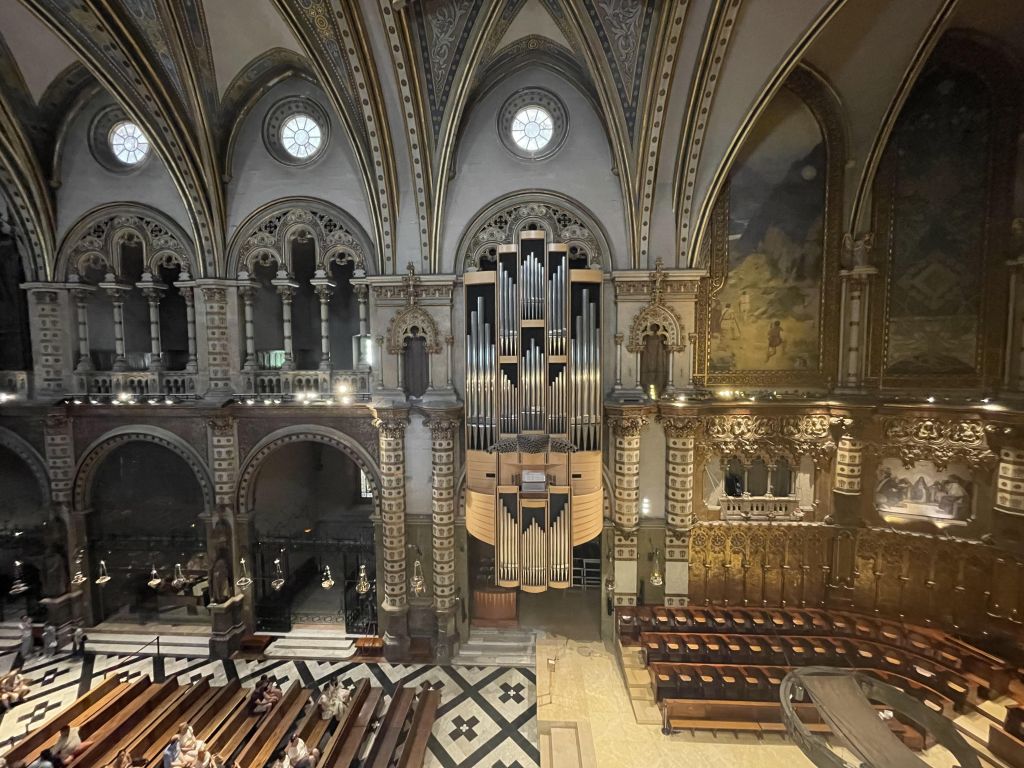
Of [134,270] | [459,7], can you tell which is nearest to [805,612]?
[459,7]

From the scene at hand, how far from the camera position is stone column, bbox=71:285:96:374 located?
42.5ft

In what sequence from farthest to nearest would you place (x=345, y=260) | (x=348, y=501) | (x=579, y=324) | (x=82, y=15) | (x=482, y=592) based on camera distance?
(x=348, y=501) < (x=482, y=592) < (x=345, y=260) < (x=579, y=324) < (x=82, y=15)

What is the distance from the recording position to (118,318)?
1323 centimetres

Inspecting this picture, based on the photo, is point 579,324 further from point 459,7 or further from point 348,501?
point 348,501

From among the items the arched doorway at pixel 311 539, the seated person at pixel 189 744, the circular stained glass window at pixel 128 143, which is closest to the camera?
the seated person at pixel 189 744

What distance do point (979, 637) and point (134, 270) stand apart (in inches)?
1001

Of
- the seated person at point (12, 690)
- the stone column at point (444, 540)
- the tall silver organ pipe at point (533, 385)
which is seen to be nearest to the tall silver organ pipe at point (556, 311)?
the tall silver organ pipe at point (533, 385)

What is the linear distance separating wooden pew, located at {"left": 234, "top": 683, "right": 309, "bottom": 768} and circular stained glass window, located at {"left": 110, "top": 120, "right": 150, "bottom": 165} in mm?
14939

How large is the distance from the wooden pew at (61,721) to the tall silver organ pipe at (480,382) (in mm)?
9685

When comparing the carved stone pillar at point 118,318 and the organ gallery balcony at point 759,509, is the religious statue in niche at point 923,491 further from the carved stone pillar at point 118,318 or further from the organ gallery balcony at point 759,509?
the carved stone pillar at point 118,318

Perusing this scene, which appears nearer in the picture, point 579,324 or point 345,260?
point 579,324

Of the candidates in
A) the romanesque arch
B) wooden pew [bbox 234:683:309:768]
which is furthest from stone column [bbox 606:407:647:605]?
the romanesque arch

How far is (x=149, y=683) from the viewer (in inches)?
404

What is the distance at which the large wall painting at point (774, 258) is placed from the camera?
11664 mm
